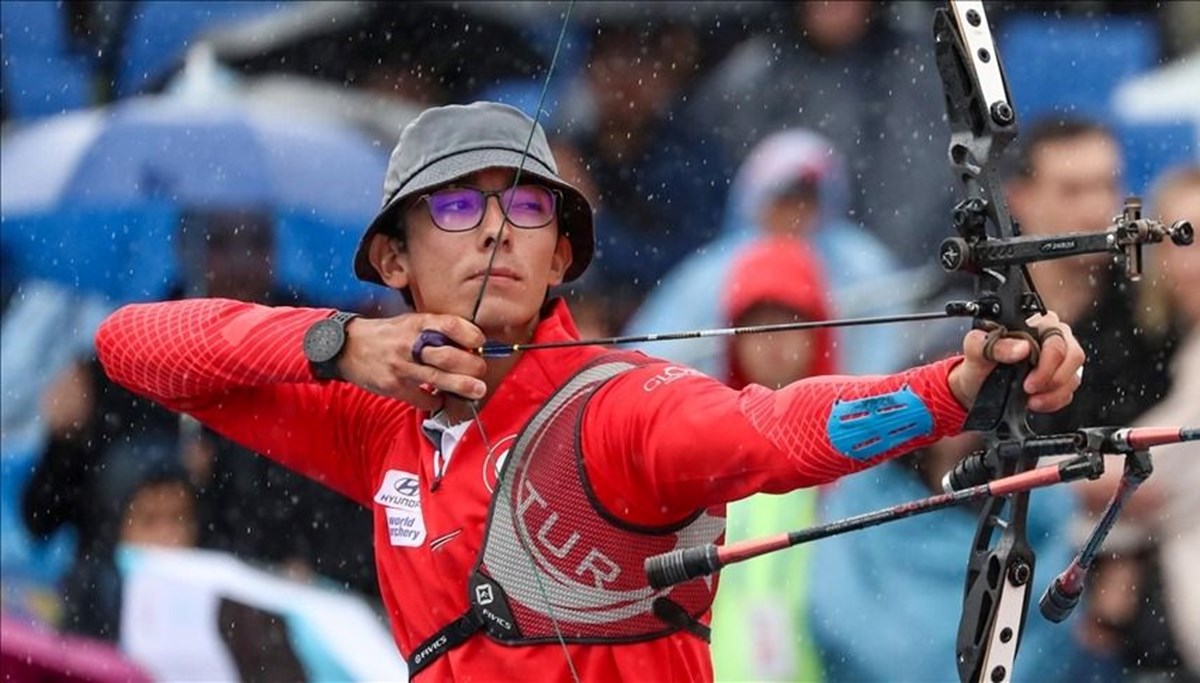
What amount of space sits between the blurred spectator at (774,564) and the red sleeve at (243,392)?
168 centimetres

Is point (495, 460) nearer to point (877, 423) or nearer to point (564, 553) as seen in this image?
point (564, 553)

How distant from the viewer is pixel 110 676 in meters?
6.25

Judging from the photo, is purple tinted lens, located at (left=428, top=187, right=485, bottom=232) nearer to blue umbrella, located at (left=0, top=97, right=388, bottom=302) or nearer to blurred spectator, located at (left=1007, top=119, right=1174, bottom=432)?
blurred spectator, located at (left=1007, top=119, right=1174, bottom=432)

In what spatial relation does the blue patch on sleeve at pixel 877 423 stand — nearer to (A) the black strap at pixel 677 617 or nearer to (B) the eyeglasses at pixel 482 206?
(A) the black strap at pixel 677 617

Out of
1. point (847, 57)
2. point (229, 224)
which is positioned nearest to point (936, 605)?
point (847, 57)

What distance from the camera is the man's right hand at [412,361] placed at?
3.43 metres

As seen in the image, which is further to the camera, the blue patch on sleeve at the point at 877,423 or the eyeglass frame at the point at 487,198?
the eyeglass frame at the point at 487,198

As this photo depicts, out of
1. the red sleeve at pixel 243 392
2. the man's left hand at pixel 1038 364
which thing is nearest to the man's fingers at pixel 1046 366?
the man's left hand at pixel 1038 364

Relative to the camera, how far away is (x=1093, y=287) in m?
5.20

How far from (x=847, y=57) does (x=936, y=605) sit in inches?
51.8

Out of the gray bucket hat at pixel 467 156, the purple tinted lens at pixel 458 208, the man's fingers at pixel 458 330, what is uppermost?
the gray bucket hat at pixel 467 156

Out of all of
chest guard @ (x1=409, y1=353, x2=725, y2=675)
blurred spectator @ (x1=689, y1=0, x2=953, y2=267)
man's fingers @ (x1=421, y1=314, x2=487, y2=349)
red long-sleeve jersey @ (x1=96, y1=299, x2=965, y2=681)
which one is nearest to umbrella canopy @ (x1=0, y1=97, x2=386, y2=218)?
blurred spectator @ (x1=689, y1=0, x2=953, y2=267)

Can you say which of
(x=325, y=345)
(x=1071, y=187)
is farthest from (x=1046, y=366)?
(x=1071, y=187)

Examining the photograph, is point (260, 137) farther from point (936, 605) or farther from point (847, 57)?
point (936, 605)
